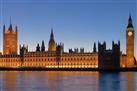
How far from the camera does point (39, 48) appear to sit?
3529 inches

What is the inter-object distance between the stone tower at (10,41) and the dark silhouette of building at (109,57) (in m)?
23.8

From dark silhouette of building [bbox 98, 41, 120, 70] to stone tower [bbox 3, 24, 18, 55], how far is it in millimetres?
23780

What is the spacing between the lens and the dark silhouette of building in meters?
78.5

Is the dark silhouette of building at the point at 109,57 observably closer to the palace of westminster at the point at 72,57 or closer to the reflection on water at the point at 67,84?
the palace of westminster at the point at 72,57

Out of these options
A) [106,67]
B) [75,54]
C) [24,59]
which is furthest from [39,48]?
[106,67]

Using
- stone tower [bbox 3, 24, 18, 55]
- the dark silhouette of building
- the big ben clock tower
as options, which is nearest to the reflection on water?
the dark silhouette of building

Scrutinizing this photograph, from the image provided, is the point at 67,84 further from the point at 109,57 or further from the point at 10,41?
the point at 10,41

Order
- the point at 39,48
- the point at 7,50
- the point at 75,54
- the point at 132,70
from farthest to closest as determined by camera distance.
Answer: the point at 7,50, the point at 39,48, the point at 75,54, the point at 132,70

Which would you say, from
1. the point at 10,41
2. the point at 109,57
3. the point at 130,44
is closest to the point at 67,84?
the point at 109,57

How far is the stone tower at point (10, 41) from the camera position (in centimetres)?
9588

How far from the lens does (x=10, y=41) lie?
9650cm

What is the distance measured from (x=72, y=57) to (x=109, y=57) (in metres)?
8.27

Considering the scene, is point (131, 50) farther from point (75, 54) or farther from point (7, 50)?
point (7, 50)

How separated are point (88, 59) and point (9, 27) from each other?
25.0 metres
